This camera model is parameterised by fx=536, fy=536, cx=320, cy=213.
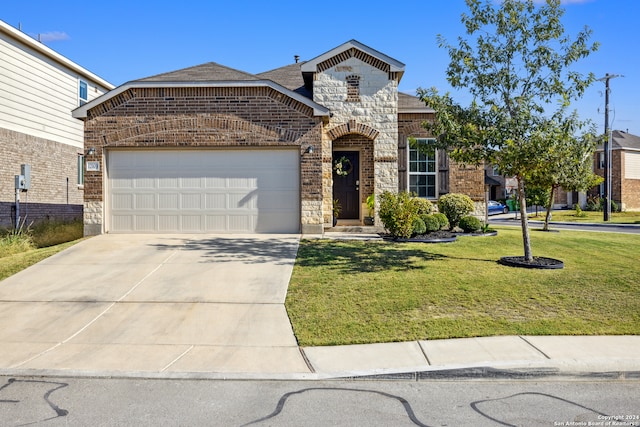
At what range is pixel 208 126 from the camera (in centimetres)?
1466

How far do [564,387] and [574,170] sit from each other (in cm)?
1474

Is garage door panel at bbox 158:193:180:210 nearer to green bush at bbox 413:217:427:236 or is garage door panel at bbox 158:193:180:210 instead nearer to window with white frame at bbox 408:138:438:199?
green bush at bbox 413:217:427:236

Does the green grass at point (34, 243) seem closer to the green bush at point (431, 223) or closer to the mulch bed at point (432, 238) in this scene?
the mulch bed at point (432, 238)

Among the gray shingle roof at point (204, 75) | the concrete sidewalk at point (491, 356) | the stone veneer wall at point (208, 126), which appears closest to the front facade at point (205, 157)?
the stone veneer wall at point (208, 126)

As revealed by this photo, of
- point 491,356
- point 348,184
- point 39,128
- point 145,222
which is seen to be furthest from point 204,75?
point 491,356

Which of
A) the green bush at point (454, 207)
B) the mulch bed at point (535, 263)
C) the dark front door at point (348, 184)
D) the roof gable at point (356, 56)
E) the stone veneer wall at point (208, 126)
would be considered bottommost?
the mulch bed at point (535, 263)

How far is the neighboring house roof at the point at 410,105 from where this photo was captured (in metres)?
17.9

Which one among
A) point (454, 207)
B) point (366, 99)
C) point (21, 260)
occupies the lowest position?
point (21, 260)

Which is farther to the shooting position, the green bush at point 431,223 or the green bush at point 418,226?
the green bush at point 431,223

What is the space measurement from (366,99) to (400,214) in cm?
487

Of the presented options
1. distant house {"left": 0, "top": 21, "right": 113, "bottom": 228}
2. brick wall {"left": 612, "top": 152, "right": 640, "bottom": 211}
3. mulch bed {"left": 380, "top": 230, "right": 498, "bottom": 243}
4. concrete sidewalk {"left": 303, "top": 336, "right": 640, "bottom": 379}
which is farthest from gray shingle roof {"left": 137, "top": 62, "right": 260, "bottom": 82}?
brick wall {"left": 612, "top": 152, "right": 640, "bottom": 211}

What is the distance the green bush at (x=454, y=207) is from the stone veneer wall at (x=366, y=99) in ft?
6.62

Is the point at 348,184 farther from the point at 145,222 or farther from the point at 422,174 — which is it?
the point at 145,222

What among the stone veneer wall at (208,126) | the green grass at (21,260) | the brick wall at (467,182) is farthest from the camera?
the brick wall at (467,182)
